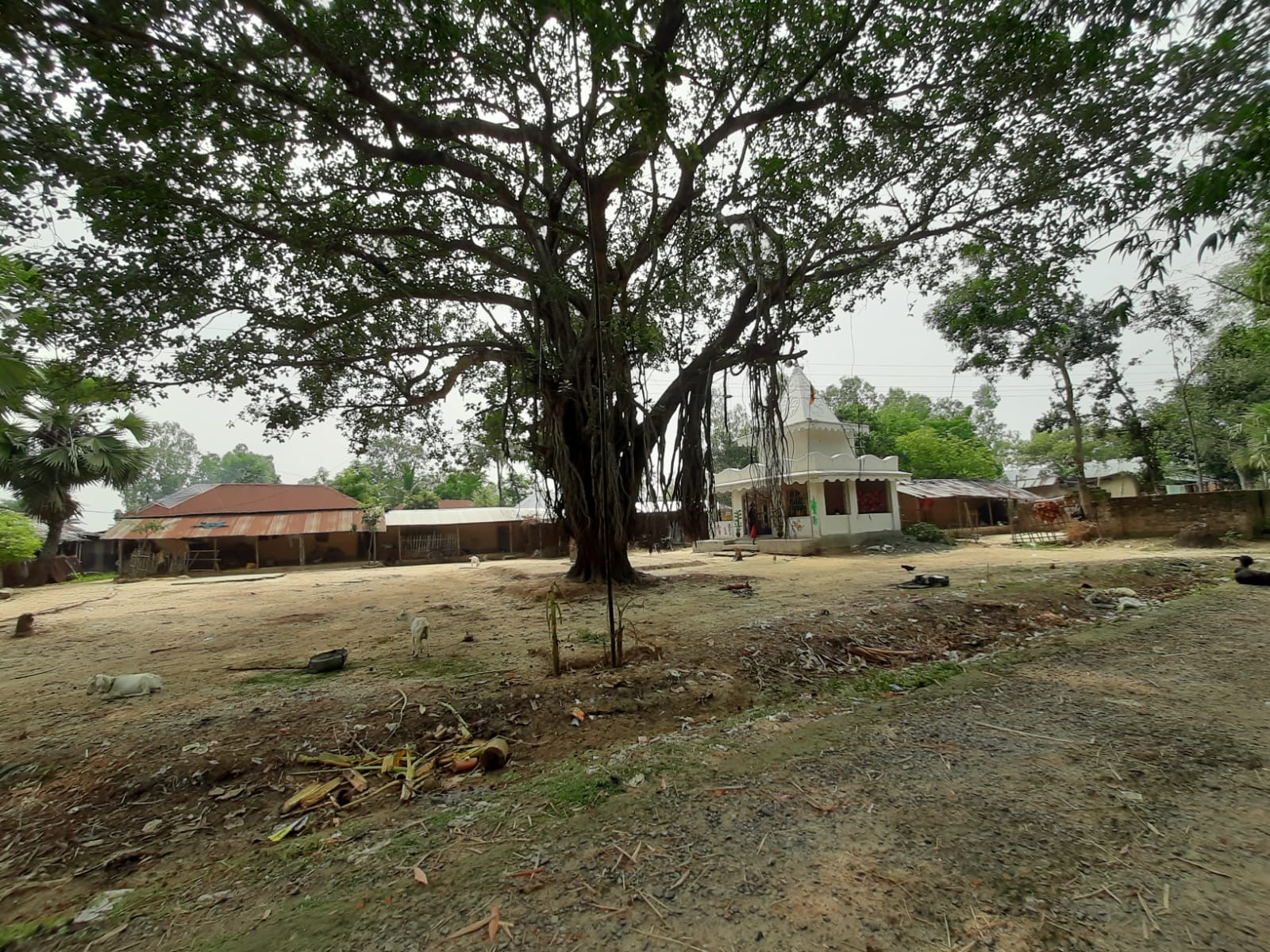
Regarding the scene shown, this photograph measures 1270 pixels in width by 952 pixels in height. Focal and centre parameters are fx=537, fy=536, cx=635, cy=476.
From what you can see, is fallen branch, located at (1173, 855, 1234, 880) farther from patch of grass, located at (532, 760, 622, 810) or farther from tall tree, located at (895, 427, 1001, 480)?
tall tree, located at (895, 427, 1001, 480)

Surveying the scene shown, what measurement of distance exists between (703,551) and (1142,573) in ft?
43.7

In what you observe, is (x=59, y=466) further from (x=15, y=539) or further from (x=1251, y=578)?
(x=1251, y=578)

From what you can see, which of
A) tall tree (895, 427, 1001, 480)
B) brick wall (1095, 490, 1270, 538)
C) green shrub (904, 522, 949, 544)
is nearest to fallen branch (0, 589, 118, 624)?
green shrub (904, 522, 949, 544)

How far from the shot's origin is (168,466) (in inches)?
2338

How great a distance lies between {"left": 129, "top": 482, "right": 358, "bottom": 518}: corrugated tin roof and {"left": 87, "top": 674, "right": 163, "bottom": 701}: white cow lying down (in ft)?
81.7

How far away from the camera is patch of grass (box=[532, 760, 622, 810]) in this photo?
2426 mm

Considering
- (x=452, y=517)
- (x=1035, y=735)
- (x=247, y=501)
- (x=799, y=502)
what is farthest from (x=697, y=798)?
(x=247, y=501)

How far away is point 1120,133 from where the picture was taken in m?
5.63

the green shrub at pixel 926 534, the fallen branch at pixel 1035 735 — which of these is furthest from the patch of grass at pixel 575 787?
the green shrub at pixel 926 534

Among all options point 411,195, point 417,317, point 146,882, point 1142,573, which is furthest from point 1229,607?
point 417,317

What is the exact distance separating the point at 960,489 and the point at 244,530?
33074mm

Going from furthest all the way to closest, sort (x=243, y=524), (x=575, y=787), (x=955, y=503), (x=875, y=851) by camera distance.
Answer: (x=955, y=503) → (x=243, y=524) → (x=575, y=787) → (x=875, y=851)

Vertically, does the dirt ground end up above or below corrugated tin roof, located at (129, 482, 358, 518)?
below

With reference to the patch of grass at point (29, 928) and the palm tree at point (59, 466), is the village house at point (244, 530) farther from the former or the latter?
the patch of grass at point (29, 928)
